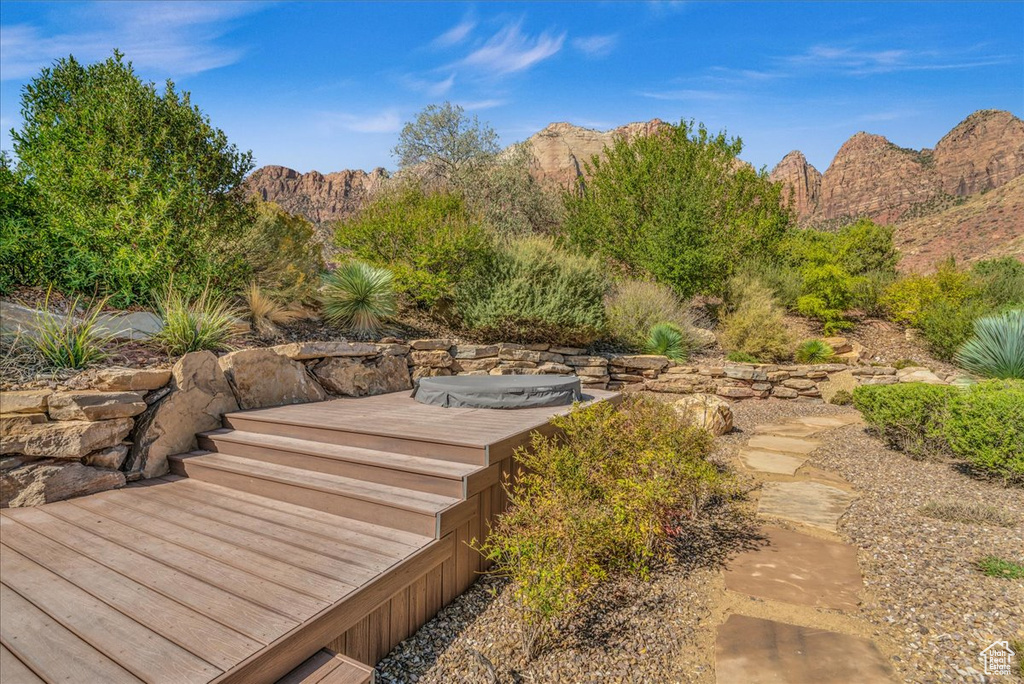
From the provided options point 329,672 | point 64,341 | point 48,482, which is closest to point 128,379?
point 64,341

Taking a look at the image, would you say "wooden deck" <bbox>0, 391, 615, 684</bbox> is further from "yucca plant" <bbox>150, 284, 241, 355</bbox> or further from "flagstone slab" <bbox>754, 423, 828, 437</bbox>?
"flagstone slab" <bbox>754, 423, 828, 437</bbox>

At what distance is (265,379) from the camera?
397 cm

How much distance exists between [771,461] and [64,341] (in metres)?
6.04

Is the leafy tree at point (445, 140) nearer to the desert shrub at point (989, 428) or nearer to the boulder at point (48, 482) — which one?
the boulder at point (48, 482)

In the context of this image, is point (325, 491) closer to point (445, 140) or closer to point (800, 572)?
point (800, 572)

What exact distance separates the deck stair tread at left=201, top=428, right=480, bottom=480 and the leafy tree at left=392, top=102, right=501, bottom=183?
11.8 m

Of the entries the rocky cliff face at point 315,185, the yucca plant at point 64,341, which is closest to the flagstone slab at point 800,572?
the yucca plant at point 64,341

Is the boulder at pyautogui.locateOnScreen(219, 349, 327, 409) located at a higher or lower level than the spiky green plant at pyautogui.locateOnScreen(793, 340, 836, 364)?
higher

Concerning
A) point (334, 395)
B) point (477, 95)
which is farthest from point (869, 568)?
point (477, 95)

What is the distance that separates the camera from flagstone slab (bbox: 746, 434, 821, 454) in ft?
16.2

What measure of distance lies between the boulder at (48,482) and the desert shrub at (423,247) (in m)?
4.07

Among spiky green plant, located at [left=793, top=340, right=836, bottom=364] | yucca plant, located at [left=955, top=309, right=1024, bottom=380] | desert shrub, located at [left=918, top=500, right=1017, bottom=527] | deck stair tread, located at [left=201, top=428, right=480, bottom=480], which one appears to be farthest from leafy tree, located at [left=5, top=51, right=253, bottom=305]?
yucca plant, located at [left=955, top=309, right=1024, bottom=380]

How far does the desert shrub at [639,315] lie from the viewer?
26.2 feet

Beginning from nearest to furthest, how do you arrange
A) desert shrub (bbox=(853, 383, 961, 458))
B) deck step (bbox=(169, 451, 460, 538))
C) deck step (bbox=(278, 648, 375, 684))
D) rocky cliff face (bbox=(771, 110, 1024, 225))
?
deck step (bbox=(278, 648, 375, 684))
deck step (bbox=(169, 451, 460, 538))
desert shrub (bbox=(853, 383, 961, 458))
rocky cliff face (bbox=(771, 110, 1024, 225))
